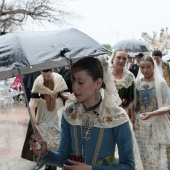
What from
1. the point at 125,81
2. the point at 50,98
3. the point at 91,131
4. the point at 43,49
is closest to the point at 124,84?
the point at 125,81

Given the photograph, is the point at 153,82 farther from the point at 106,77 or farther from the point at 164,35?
the point at 164,35

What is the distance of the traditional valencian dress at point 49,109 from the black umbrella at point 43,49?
5.99 ft

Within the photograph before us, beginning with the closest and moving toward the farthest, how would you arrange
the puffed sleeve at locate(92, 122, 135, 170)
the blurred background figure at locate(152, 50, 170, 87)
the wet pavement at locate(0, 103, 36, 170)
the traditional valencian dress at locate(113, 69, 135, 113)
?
the puffed sleeve at locate(92, 122, 135, 170) < the traditional valencian dress at locate(113, 69, 135, 113) < the wet pavement at locate(0, 103, 36, 170) < the blurred background figure at locate(152, 50, 170, 87)

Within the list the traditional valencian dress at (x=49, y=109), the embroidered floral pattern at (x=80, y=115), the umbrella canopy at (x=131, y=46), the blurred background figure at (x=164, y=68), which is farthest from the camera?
the umbrella canopy at (x=131, y=46)

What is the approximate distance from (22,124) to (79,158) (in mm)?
6128

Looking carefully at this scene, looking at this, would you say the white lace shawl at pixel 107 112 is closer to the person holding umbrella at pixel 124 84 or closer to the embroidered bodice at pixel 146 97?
the embroidered bodice at pixel 146 97

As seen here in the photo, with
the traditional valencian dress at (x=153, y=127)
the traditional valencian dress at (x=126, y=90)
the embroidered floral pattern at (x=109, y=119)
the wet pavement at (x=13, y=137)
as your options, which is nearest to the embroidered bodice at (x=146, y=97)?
the traditional valencian dress at (x=153, y=127)

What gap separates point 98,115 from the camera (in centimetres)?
186

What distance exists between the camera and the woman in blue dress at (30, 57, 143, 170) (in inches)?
68.1

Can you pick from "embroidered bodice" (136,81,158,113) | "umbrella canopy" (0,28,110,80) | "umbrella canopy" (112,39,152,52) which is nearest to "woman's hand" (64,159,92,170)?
"umbrella canopy" (0,28,110,80)

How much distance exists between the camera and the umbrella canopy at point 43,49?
1.58 m

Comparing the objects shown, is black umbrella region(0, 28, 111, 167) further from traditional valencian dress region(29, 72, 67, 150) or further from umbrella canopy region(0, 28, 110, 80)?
traditional valencian dress region(29, 72, 67, 150)

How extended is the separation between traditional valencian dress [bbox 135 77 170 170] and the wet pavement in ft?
6.26

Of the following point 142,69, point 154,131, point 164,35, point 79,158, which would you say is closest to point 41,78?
point 142,69
